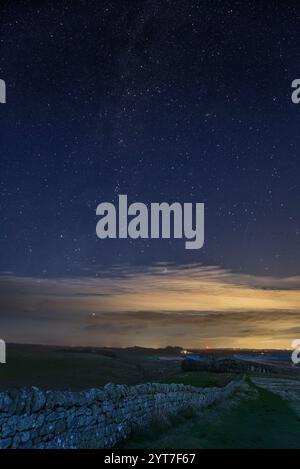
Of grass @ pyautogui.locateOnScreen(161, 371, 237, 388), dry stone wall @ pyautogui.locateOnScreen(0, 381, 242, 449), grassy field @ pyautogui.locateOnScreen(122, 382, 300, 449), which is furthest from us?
grass @ pyautogui.locateOnScreen(161, 371, 237, 388)

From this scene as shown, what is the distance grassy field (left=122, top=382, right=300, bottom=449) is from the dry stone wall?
57 centimetres

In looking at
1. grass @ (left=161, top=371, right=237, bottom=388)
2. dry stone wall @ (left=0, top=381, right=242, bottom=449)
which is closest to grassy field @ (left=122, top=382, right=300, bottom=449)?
dry stone wall @ (left=0, top=381, right=242, bottom=449)

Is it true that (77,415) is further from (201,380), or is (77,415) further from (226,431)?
(201,380)

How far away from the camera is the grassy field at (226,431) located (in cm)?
1409

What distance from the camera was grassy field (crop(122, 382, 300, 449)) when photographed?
14.1 metres

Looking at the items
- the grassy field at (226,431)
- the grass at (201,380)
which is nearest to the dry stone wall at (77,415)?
the grassy field at (226,431)

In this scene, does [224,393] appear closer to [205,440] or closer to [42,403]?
[205,440]

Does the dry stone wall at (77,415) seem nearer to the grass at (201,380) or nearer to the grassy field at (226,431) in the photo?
the grassy field at (226,431)

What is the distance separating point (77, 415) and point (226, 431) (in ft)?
26.0

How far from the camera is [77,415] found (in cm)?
1107

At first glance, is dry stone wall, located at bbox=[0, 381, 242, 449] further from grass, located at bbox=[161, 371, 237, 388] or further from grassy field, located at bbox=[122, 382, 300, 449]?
grass, located at bbox=[161, 371, 237, 388]

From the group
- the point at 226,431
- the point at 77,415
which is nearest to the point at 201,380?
the point at 226,431
